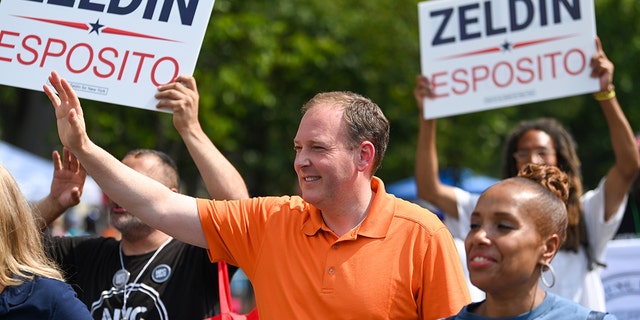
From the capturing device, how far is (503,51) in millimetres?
5293

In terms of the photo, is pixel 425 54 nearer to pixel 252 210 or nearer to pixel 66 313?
pixel 252 210

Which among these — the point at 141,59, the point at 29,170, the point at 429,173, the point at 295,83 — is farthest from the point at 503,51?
the point at 295,83

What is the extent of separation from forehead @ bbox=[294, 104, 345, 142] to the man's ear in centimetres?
12

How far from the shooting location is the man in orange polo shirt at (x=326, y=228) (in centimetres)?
331

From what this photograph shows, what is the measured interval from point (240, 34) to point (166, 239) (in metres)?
8.20

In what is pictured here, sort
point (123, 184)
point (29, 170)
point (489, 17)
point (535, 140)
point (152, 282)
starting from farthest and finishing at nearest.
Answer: point (29, 170) < point (489, 17) < point (535, 140) < point (152, 282) < point (123, 184)

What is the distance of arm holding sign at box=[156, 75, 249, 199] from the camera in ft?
12.9

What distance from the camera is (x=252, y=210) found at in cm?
367

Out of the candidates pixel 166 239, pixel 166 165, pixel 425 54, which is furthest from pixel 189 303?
pixel 425 54

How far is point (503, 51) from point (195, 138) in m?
2.12

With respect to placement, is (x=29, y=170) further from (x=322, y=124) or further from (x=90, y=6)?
(x=322, y=124)

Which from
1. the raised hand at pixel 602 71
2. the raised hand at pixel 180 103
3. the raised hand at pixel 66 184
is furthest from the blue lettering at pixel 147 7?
the raised hand at pixel 602 71

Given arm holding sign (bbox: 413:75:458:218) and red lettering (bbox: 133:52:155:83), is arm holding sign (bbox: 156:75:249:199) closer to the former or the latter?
red lettering (bbox: 133:52:155:83)

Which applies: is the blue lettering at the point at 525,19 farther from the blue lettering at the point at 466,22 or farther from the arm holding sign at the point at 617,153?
the arm holding sign at the point at 617,153
